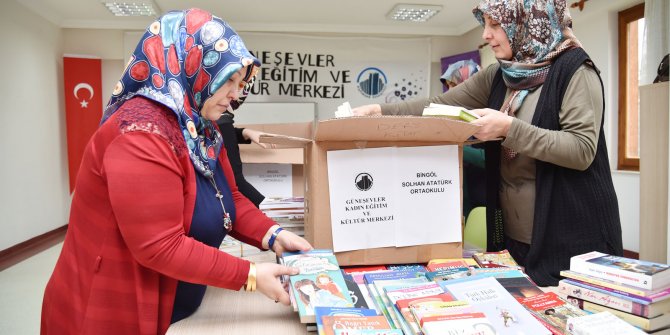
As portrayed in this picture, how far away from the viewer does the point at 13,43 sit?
4.27 m

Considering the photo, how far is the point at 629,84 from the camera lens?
12.5ft

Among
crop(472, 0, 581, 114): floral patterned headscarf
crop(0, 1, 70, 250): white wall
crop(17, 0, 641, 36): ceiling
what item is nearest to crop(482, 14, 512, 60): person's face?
crop(472, 0, 581, 114): floral patterned headscarf

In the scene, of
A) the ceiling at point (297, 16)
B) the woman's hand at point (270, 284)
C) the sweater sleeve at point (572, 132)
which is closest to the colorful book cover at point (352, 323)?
the woman's hand at point (270, 284)

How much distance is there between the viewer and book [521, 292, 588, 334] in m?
0.80

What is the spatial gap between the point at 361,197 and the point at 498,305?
0.39 m

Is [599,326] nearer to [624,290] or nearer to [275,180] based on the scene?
[624,290]

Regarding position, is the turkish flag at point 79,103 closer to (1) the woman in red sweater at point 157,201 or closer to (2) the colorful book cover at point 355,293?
(1) the woman in red sweater at point 157,201

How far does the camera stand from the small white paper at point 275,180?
2158 mm

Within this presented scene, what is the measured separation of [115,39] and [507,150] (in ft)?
18.4

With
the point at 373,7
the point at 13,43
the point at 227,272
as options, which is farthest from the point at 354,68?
the point at 227,272

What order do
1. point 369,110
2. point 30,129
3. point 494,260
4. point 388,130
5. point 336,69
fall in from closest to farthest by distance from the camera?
1. point 388,130
2. point 494,260
3. point 369,110
4. point 30,129
5. point 336,69

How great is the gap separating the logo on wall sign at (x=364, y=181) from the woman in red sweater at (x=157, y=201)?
0.26 m

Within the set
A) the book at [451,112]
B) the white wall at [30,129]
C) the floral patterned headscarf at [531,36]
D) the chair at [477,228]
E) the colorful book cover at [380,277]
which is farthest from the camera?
the white wall at [30,129]

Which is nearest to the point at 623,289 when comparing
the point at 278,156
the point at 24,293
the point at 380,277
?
the point at 380,277
